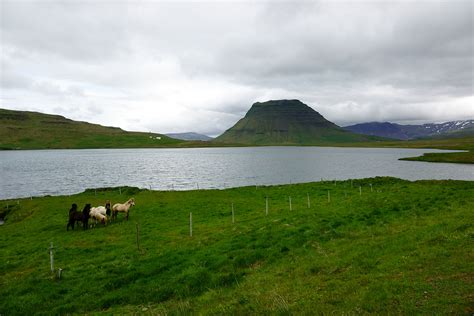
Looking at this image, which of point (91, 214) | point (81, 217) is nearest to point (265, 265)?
point (81, 217)

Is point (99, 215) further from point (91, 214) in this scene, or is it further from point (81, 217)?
point (81, 217)

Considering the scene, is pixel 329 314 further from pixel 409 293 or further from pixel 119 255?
pixel 119 255

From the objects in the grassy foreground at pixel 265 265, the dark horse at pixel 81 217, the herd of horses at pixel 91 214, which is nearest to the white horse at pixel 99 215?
the herd of horses at pixel 91 214

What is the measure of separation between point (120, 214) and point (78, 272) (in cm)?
2194

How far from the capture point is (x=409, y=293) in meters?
11.0

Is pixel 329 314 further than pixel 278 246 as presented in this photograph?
No

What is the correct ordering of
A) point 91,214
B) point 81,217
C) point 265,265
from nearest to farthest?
1. point 265,265
2. point 81,217
3. point 91,214

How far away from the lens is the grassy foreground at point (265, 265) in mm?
11734

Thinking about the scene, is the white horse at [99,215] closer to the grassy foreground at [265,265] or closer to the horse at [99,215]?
the horse at [99,215]

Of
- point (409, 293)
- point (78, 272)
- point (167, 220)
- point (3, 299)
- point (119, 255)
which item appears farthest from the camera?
point (167, 220)

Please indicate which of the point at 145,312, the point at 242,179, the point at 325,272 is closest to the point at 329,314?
the point at 325,272

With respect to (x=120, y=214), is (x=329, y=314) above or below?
above

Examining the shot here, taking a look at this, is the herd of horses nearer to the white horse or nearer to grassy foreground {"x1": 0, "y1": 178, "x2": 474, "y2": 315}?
the white horse

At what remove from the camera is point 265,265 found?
18375 millimetres
